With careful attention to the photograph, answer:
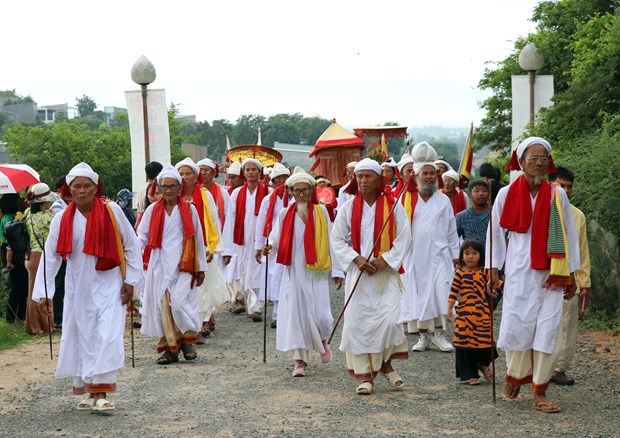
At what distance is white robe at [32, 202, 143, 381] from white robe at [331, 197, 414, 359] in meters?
1.86

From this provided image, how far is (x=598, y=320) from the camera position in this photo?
13.4m

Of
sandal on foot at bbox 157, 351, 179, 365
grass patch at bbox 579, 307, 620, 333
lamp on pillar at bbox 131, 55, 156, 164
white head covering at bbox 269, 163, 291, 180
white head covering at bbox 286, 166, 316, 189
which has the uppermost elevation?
lamp on pillar at bbox 131, 55, 156, 164

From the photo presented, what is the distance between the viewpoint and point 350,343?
9.34 m

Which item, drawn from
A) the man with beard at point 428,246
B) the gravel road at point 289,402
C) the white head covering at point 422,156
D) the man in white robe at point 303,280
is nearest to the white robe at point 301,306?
the man in white robe at point 303,280

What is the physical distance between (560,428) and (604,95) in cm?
909

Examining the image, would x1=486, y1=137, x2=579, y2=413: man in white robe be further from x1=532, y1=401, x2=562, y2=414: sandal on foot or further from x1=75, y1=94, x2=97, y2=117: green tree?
x1=75, y1=94, x2=97, y2=117: green tree

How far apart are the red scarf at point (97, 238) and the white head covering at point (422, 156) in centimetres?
444

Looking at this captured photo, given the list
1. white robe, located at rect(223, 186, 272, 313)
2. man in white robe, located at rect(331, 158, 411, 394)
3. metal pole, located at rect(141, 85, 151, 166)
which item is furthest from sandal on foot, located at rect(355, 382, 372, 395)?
metal pole, located at rect(141, 85, 151, 166)

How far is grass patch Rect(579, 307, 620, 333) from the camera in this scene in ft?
42.9

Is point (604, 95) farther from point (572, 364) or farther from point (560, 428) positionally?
point (560, 428)

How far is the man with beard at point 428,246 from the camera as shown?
12023 millimetres

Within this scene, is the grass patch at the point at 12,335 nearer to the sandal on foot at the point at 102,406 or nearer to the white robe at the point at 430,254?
the sandal on foot at the point at 102,406

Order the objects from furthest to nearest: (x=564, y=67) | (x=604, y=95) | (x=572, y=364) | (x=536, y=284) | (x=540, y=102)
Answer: (x=564, y=67)
(x=540, y=102)
(x=604, y=95)
(x=572, y=364)
(x=536, y=284)

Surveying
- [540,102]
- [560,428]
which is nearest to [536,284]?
[560,428]
